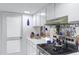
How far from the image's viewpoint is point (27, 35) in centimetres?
153

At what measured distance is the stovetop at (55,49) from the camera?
140 cm

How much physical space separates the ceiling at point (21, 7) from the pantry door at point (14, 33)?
0.10 meters

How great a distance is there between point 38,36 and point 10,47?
1.43 ft

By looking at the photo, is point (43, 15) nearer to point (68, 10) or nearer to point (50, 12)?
point (50, 12)

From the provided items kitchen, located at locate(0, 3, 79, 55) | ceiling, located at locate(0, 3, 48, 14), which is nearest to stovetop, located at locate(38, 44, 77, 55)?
kitchen, located at locate(0, 3, 79, 55)

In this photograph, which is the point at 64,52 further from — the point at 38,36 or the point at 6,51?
the point at 6,51

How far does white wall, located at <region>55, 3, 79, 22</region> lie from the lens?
53.8 inches

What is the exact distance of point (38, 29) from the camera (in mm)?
1485

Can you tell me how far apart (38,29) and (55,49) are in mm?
376

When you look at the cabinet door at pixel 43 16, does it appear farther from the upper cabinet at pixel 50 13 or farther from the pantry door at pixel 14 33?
the pantry door at pixel 14 33

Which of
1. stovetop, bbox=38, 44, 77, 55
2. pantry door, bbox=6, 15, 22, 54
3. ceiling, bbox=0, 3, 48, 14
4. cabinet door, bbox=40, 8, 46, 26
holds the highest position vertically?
ceiling, bbox=0, 3, 48, 14

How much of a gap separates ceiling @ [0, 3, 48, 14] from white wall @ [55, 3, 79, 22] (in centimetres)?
22

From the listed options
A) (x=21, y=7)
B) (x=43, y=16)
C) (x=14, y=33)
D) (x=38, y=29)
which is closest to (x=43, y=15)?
(x=43, y=16)

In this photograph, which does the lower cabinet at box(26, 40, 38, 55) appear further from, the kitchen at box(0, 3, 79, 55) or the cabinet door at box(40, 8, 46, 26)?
the cabinet door at box(40, 8, 46, 26)
